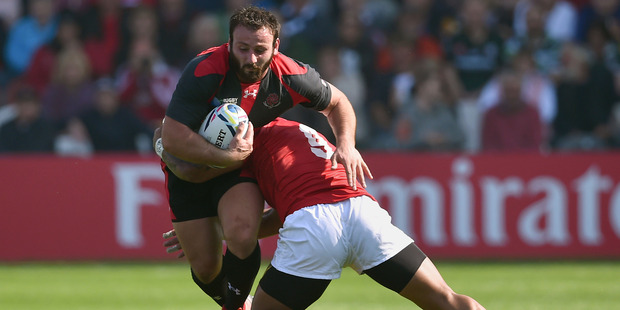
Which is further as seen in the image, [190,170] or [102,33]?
[102,33]

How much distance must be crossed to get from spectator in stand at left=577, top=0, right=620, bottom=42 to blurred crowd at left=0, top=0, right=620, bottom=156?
0.02 meters

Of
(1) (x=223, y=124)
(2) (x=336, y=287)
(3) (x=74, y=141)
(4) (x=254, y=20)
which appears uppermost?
(4) (x=254, y=20)

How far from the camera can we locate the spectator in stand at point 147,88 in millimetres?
12219

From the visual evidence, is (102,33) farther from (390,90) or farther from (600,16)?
(600,16)

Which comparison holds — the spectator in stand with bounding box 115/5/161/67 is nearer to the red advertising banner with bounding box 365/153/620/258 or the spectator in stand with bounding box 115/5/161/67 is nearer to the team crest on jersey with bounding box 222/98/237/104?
the red advertising banner with bounding box 365/153/620/258

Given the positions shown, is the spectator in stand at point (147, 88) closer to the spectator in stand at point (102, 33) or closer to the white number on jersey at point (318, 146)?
the spectator in stand at point (102, 33)

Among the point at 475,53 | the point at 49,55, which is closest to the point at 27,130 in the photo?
the point at 49,55

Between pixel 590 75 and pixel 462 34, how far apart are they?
180 cm

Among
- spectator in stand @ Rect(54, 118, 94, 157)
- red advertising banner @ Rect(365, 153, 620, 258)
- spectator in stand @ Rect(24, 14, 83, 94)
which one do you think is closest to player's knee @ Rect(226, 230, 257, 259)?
red advertising banner @ Rect(365, 153, 620, 258)

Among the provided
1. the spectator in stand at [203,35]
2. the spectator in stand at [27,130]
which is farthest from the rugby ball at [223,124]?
the spectator in stand at [203,35]

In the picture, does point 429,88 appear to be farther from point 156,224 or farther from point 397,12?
point 156,224

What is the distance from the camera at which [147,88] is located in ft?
40.3

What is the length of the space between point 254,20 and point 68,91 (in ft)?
25.8

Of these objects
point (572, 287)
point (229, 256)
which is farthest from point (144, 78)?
point (229, 256)
